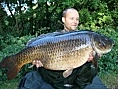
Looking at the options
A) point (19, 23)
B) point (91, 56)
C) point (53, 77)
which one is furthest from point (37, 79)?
point (19, 23)

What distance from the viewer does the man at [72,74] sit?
13.0 feet

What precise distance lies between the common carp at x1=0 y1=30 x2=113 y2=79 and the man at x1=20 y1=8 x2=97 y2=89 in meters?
0.28

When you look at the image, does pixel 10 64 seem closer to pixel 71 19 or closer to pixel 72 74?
pixel 72 74

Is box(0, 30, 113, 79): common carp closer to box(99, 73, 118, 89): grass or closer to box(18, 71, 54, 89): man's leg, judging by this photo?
box(18, 71, 54, 89): man's leg

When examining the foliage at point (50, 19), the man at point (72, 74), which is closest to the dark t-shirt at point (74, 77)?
the man at point (72, 74)

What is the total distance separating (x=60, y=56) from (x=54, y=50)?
97 millimetres

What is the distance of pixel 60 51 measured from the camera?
3549 mm

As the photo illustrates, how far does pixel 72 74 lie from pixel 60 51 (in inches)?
21.8

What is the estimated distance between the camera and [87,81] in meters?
4.09

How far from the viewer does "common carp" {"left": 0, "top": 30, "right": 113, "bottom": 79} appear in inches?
139

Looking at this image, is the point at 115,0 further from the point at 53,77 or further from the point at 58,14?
the point at 53,77

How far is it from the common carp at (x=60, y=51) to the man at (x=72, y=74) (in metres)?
0.28

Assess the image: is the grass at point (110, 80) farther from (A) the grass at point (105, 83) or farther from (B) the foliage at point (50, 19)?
(B) the foliage at point (50, 19)

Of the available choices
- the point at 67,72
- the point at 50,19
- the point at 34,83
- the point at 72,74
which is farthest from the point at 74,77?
the point at 50,19
